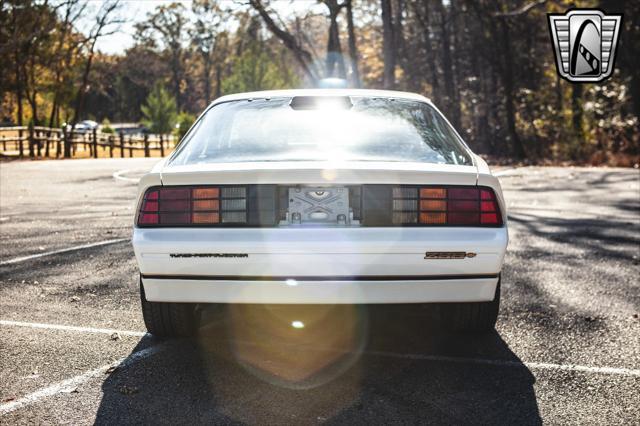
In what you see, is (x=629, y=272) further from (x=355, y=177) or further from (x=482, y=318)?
(x=355, y=177)

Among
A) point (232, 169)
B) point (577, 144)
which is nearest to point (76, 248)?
point (232, 169)

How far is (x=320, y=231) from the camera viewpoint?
12.4ft

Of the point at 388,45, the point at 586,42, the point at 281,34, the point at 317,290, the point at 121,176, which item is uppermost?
the point at 281,34

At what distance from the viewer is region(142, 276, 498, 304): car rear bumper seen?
380 centimetres

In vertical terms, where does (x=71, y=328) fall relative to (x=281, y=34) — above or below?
below

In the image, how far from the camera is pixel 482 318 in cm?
446

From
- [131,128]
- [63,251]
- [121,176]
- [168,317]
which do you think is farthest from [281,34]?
[131,128]

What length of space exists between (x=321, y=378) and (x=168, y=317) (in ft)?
3.42

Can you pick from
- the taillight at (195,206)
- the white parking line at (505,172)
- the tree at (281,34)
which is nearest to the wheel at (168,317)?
the taillight at (195,206)

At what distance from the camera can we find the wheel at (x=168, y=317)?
4.34m

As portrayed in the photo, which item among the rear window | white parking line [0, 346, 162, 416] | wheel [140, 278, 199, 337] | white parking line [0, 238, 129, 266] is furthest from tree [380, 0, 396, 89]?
white parking line [0, 346, 162, 416]

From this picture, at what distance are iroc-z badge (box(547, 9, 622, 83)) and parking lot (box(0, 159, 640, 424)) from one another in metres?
13.4

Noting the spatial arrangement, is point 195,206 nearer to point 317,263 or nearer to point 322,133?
point 317,263

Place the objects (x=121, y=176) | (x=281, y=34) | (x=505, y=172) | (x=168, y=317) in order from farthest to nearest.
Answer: (x=281, y=34), (x=505, y=172), (x=121, y=176), (x=168, y=317)
